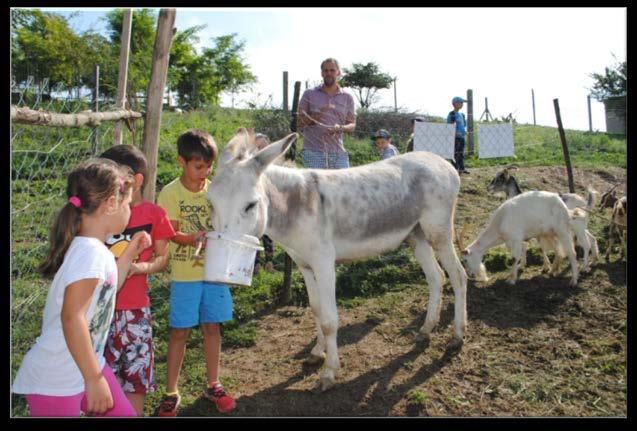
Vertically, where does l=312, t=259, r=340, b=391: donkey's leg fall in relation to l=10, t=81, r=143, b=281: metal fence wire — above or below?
below

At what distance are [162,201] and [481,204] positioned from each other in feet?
26.6

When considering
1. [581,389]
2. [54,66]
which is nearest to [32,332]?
[581,389]

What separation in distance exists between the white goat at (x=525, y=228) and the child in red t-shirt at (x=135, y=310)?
4891 millimetres

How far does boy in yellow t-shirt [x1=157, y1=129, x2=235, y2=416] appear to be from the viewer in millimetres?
3506

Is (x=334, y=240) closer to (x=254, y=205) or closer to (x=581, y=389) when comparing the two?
(x=254, y=205)

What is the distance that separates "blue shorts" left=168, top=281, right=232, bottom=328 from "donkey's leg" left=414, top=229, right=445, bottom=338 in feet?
7.36

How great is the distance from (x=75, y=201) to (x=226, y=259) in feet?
3.28

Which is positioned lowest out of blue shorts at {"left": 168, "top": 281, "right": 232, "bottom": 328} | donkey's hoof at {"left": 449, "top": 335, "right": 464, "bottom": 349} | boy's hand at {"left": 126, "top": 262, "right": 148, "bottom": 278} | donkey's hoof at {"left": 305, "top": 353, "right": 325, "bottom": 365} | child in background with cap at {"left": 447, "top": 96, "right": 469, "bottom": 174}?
donkey's hoof at {"left": 305, "top": 353, "right": 325, "bottom": 365}

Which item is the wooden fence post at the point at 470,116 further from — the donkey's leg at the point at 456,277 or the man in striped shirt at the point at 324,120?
the donkey's leg at the point at 456,277

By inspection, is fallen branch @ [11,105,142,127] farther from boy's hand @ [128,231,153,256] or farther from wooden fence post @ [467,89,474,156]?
wooden fence post @ [467,89,474,156]

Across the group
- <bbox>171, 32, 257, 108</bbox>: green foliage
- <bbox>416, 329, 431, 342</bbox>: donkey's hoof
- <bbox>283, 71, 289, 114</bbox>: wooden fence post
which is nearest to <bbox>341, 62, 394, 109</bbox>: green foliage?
<bbox>171, 32, 257, 108</bbox>: green foliage

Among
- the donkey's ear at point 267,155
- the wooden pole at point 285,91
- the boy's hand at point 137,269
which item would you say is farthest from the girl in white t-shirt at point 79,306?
the wooden pole at point 285,91

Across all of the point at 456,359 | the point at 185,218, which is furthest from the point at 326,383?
the point at 185,218

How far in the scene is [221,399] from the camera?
12.1 feet
